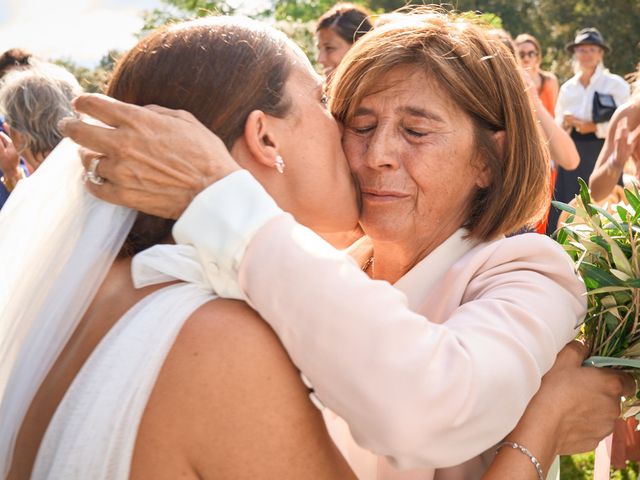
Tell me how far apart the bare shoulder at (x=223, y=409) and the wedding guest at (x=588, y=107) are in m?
7.84

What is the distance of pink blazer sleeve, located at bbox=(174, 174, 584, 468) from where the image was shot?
193 centimetres

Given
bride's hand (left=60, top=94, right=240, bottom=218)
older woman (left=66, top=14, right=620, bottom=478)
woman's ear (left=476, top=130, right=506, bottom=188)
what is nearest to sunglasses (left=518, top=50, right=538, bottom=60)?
older woman (left=66, top=14, right=620, bottom=478)

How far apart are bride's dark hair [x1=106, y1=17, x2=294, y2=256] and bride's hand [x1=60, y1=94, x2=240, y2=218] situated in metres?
0.11

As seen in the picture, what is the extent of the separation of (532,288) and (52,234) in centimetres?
138

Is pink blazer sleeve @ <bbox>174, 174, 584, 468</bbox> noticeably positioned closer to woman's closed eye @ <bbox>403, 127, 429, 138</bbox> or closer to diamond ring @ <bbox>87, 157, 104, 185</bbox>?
diamond ring @ <bbox>87, 157, 104, 185</bbox>

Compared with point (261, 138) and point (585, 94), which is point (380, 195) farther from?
point (585, 94)

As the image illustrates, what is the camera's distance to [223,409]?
1941 mm

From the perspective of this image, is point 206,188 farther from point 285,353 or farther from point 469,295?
point 469,295

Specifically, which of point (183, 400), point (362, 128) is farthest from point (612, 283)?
point (183, 400)

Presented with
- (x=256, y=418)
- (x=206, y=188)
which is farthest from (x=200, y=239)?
(x=256, y=418)

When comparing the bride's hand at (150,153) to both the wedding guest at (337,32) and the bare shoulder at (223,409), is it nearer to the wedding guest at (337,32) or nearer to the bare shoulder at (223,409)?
the bare shoulder at (223,409)

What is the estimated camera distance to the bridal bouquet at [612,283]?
2684 millimetres

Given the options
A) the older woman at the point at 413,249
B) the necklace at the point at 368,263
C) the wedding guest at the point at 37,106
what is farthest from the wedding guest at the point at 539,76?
the older woman at the point at 413,249

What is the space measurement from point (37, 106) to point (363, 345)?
14.5ft
